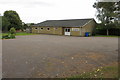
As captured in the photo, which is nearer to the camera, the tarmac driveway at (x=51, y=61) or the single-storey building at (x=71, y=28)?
the tarmac driveway at (x=51, y=61)

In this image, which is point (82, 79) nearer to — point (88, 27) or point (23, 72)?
point (23, 72)

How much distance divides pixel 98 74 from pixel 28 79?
2.63 meters

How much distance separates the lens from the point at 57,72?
14.5ft

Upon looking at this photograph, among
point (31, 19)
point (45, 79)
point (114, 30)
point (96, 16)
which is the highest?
point (31, 19)

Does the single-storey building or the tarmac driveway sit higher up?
the single-storey building

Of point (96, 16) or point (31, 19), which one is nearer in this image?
point (96, 16)

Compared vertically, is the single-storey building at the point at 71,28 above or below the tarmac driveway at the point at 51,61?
above

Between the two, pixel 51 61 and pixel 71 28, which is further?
pixel 71 28

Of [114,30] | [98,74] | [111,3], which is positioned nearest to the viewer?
[98,74]

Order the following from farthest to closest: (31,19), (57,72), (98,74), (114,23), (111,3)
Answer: (31,19) → (114,23) → (111,3) → (57,72) → (98,74)

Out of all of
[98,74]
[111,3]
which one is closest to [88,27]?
[111,3]

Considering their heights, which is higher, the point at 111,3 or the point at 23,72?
the point at 111,3

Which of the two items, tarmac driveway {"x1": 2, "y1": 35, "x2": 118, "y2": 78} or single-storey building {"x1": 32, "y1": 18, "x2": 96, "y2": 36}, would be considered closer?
tarmac driveway {"x1": 2, "y1": 35, "x2": 118, "y2": 78}

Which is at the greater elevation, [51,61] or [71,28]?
[71,28]
